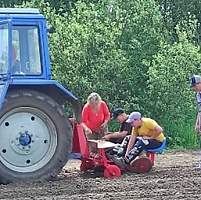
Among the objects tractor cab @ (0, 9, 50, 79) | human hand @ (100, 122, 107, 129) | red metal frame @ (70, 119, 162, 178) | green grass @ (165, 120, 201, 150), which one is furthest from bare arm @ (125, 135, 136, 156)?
green grass @ (165, 120, 201, 150)

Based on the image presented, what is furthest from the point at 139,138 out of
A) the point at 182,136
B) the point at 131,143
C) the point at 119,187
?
the point at 182,136

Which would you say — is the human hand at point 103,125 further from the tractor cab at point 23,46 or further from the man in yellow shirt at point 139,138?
the tractor cab at point 23,46

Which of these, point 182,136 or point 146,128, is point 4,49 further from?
point 182,136

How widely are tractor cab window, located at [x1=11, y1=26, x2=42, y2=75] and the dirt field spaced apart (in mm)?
1556

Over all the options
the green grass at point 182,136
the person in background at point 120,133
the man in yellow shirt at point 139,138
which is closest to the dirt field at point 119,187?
the man in yellow shirt at point 139,138

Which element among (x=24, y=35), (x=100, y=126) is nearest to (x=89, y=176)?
(x=100, y=126)

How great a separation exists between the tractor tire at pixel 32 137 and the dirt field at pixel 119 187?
10.2 inches

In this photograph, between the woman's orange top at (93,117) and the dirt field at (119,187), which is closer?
the dirt field at (119,187)

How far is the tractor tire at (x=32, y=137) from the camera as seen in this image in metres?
10.3

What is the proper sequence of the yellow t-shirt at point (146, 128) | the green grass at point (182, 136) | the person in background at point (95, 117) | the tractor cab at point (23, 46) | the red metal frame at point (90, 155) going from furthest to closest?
the green grass at point (182, 136), the person in background at point (95, 117), the yellow t-shirt at point (146, 128), the red metal frame at point (90, 155), the tractor cab at point (23, 46)

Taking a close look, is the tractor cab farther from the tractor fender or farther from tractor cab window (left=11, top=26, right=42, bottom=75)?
the tractor fender

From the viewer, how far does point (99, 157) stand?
441 inches

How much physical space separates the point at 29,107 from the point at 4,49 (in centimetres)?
87

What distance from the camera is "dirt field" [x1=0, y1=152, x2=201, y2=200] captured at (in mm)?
8969
